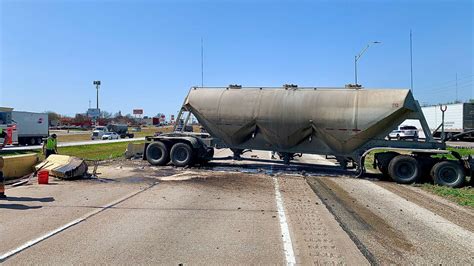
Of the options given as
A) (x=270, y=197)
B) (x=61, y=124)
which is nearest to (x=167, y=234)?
(x=270, y=197)

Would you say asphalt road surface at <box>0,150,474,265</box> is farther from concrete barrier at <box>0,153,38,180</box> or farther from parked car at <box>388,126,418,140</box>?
parked car at <box>388,126,418,140</box>

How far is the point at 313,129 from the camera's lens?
16.4m

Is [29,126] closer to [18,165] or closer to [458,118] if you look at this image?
[18,165]

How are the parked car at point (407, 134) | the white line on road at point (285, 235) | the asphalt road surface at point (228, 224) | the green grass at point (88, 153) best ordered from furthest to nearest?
the green grass at point (88, 153), the parked car at point (407, 134), the asphalt road surface at point (228, 224), the white line on road at point (285, 235)

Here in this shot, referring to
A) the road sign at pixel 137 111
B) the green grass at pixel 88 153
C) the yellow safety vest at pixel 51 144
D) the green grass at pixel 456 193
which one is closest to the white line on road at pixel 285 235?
the green grass at pixel 456 193

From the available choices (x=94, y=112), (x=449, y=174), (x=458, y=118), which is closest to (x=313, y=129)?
(x=449, y=174)

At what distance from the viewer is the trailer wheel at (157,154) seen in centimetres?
1843

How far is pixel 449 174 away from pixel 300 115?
5.47m

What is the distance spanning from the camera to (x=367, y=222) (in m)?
8.11

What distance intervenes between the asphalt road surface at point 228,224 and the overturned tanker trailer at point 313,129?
5.92 ft

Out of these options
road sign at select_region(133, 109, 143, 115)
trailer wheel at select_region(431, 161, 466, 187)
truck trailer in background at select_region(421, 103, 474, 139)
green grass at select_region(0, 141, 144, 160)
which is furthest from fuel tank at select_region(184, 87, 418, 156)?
road sign at select_region(133, 109, 143, 115)

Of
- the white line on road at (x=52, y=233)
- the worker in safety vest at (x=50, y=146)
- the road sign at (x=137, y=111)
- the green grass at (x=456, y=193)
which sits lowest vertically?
the green grass at (x=456, y=193)

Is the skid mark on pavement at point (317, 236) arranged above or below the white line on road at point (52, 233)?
below

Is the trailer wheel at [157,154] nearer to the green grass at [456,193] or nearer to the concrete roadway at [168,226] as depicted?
the concrete roadway at [168,226]
